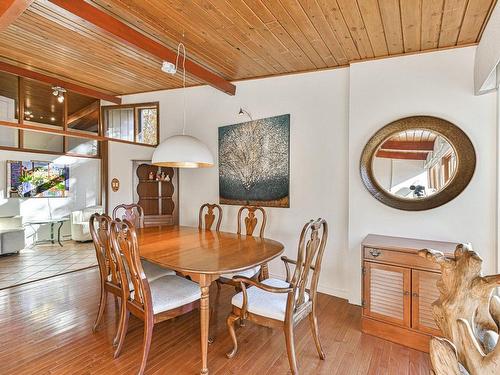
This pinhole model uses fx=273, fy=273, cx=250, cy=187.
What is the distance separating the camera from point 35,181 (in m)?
6.21

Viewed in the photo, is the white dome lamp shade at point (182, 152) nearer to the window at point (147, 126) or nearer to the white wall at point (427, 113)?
the white wall at point (427, 113)

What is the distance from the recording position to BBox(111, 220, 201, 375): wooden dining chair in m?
1.86

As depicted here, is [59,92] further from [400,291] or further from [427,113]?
[400,291]

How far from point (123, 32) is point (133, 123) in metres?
2.57

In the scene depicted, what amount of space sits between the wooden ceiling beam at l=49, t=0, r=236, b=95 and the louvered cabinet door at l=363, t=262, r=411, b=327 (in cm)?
286

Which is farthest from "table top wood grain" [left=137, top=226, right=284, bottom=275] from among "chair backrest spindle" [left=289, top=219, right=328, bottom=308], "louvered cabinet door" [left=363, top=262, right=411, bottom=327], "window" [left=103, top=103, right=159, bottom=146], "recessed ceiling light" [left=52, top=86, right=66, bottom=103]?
"recessed ceiling light" [left=52, top=86, right=66, bottom=103]

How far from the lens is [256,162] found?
379 centimetres

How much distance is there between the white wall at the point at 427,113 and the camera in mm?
2479

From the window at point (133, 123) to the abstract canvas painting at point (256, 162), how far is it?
1.44 m

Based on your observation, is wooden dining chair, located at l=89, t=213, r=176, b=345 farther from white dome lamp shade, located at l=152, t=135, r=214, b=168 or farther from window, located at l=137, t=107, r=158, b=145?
window, located at l=137, t=107, r=158, b=145

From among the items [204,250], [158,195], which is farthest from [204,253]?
[158,195]

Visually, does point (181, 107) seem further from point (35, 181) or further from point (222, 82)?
point (35, 181)

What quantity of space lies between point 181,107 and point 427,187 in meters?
3.62

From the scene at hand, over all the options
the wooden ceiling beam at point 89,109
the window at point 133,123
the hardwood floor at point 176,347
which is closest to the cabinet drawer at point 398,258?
the hardwood floor at point 176,347
